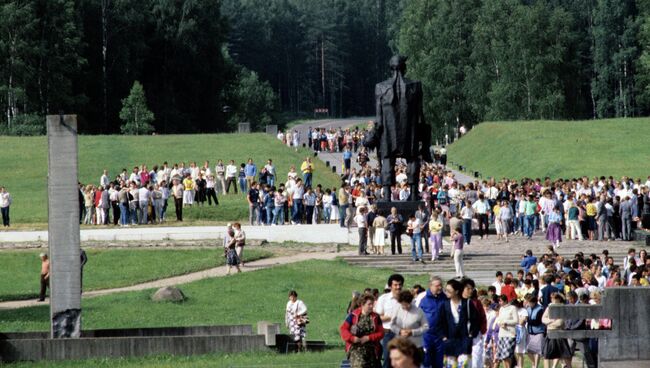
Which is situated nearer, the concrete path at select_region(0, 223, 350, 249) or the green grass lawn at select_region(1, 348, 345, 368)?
the green grass lawn at select_region(1, 348, 345, 368)

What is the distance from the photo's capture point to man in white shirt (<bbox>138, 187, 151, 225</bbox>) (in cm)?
4678

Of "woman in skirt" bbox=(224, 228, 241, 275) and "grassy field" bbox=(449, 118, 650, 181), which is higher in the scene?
"grassy field" bbox=(449, 118, 650, 181)

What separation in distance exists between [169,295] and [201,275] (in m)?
4.55

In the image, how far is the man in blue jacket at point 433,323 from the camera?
18.5 metres

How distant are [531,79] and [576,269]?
2592 inches

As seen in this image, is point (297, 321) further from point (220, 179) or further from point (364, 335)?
point (220, 179)

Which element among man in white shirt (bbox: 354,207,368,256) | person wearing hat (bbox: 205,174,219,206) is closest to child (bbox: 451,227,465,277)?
man in white shirt (bbox: 354,207,368,256)

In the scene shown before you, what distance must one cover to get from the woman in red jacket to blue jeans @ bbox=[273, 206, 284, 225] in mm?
27704

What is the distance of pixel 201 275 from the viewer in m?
37.8

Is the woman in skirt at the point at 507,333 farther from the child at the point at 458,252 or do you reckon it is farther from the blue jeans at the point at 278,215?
the blue jeans at the point at 278,215

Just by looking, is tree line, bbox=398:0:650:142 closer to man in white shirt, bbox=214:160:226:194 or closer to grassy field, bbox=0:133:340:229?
grassy field, bbox=0:133:340:229

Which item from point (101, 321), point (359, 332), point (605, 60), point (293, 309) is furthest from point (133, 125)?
point (359, 332)

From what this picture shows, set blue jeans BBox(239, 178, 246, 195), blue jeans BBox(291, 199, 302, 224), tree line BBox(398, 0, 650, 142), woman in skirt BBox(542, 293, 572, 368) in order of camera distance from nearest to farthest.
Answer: woman in skirt BBox(542, 293, 572, 368), blue jeans BBox(291, 199, 302, 224), blue jeans BBox(239, 178, 246, 195), tree line BBox(398, 0, 650, 142)

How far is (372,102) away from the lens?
166 m
